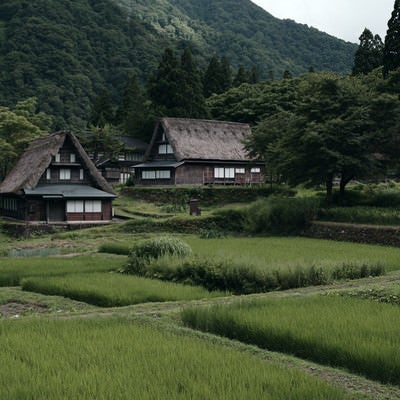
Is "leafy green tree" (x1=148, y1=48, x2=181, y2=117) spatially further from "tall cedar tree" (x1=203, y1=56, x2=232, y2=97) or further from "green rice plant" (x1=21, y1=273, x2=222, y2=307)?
"green rice plant" (x1=21, y1=273, x2=222, y2=307)

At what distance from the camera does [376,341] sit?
23.0 ft

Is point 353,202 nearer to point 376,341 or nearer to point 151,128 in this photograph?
point 376,341

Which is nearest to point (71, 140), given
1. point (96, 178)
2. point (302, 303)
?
point (96, 178)

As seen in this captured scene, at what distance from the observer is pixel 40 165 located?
110 ft

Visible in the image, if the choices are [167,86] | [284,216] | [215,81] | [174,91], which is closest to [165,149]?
[174,91]

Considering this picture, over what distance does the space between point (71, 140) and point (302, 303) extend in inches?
1078

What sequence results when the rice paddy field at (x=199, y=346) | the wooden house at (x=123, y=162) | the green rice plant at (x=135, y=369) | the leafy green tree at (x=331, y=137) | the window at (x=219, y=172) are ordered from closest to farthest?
1. the green rice plant at (x=135, y=369)
2. the rice paddy field at (x=199, y=346)
3. the leafy green tree at (x=331, y=137)
4. the window at (x=219, y=172)
5. the wooden house at (x=123, y=162)

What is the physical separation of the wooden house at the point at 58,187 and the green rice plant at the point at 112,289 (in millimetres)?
19320

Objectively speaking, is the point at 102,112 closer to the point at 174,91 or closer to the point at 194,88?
the point at 174,91

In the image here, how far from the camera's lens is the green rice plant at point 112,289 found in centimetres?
1162

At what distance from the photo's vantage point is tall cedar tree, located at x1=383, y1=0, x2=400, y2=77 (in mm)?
35062

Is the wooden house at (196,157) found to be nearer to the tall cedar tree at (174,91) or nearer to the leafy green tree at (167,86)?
the tall cedar tree at (174,91)

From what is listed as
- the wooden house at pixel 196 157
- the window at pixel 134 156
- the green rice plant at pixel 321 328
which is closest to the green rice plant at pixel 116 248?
the green rice plant at pixel 321 328

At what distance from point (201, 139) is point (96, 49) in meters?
49.0
